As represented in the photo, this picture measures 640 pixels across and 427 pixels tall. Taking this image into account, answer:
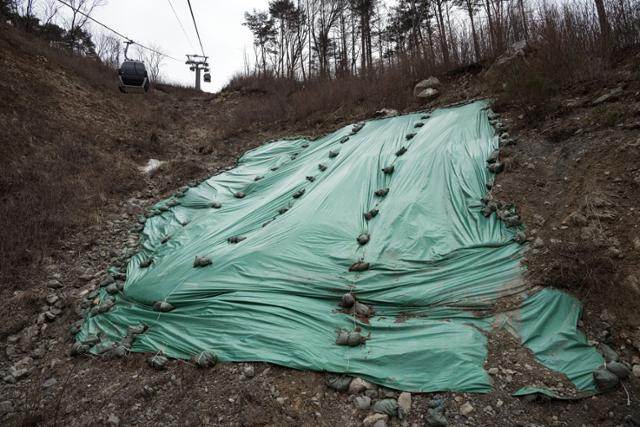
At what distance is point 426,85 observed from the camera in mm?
8125

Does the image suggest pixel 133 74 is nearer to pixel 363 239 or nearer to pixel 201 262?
pixel 201 262

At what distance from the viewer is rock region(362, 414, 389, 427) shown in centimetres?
178

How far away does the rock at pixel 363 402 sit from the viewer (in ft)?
6.14

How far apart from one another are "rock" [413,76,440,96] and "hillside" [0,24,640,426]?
0.18 m

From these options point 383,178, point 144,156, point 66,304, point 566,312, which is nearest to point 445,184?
point 383,178

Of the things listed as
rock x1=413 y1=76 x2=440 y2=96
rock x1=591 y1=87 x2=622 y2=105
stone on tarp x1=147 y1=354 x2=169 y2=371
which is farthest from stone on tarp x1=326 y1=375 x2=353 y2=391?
rock x1=413 y1=76 x2=440 y2=96

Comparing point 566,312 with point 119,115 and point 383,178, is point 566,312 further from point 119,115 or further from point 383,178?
point 119,115

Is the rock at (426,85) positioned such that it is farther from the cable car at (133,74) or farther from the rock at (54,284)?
the rock at (54,284)

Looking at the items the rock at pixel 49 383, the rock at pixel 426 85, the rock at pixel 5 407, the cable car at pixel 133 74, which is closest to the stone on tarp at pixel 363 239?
the rock at pixel 49 383

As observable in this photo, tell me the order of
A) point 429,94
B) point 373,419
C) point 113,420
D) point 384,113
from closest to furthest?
1. point 373,419
2. point 113,420
3. point 384,113
4. point 429,94

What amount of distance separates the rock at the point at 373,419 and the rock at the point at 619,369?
1.13m

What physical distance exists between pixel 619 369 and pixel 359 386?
1279 millimetres

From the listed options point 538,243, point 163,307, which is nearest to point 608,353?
point 538,243

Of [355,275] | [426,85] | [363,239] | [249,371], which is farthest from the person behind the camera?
[426,85]
